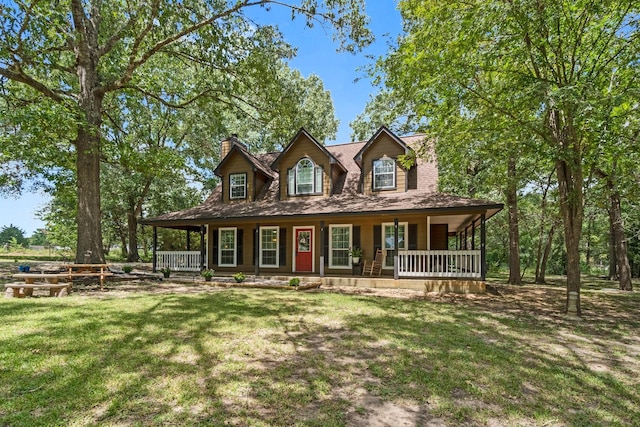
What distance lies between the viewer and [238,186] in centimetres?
1672

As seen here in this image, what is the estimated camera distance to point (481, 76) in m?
11.4

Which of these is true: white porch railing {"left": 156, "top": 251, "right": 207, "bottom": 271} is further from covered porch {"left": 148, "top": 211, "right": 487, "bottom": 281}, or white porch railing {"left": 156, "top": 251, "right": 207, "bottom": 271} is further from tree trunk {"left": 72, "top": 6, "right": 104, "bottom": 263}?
tree trunk {"left": 72, "top": 6, "right": 104, "bottom": 263}

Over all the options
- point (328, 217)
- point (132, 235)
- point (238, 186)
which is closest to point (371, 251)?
point (328, 217)

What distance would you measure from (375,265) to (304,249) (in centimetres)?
330

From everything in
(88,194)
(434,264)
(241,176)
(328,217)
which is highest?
(241,176)

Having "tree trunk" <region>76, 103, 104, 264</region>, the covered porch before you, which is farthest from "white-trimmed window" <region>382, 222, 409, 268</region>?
"tree trunk" <region>76, 103, 104, 264</region>

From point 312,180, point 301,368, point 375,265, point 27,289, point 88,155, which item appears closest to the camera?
point 301,368

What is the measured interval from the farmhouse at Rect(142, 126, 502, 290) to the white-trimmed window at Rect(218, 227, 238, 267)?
0.16 ft

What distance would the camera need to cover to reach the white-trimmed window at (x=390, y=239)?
13227mm

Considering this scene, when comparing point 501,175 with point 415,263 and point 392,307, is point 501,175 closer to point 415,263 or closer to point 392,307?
point 415,263

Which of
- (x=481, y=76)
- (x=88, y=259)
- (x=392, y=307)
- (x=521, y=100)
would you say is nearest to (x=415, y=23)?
(x=481, y=76)

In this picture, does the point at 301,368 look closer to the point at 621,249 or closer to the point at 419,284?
the point at 419,284

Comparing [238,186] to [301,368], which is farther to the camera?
[238,186]

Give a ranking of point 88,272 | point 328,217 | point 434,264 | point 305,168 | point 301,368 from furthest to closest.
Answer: point 305,168
point 328,217
point 434,264
point 88,272
point 301,368
